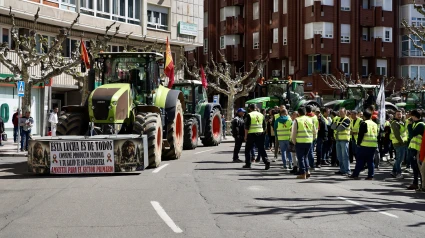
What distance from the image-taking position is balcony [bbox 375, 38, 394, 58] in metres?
57.5

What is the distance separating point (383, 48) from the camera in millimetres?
57812

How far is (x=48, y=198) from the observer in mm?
11719

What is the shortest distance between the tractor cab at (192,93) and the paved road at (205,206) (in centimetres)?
1177

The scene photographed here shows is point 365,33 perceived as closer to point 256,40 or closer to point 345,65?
point 345,65

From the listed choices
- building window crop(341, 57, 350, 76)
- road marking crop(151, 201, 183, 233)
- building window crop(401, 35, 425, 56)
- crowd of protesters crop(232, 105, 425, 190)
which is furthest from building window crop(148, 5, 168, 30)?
road marking crop(151, 201, 183, 233)

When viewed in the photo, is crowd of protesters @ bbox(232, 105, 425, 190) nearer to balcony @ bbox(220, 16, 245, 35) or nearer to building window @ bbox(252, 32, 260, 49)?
building window @ bbox(252, 32, 260, 49)

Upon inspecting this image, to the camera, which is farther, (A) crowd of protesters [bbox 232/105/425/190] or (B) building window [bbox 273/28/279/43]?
(B) building window [bbox 273/28/279/43]

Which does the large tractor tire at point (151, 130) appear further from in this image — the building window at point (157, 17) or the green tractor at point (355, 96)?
the building window at point (157, 17)

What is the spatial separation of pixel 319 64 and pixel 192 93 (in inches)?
1153

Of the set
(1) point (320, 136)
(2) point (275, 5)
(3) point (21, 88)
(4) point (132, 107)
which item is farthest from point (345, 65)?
(4) point (132, 107)

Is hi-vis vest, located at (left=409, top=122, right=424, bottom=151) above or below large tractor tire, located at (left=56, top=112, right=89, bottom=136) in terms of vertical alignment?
below

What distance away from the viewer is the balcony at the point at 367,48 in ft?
188

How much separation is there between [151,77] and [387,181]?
24.6 feet

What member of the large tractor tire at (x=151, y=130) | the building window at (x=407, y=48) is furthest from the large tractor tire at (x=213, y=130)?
the building window at (x=407, y=48)
